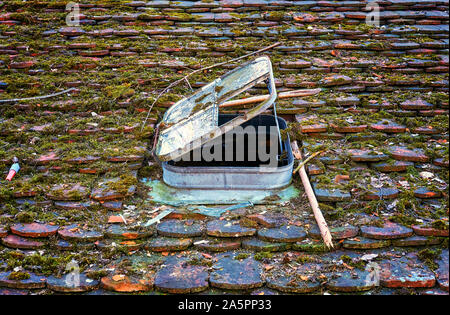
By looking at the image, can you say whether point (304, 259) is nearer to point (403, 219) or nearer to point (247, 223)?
point (247, 223)

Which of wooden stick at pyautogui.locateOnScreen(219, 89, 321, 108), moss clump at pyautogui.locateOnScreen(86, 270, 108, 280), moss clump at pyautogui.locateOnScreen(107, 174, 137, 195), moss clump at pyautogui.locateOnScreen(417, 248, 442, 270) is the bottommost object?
moss clump at pyautogui.locateOnScreen(86, 270, 108, 280)

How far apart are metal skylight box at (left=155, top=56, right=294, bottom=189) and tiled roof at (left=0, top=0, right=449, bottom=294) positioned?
0.26 meters

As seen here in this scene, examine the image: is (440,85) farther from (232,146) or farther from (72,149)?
(72,149)

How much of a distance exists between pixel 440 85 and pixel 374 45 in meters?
0.96

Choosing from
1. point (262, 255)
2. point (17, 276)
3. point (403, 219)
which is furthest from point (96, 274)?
point (403, 219)

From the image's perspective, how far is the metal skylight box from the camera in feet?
12.1

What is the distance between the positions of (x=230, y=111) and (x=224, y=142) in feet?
1.13

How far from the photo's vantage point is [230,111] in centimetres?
461

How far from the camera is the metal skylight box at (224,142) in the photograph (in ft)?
12.1

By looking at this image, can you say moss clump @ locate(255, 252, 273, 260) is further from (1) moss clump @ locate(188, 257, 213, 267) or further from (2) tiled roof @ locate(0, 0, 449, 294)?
(1) moss clump @ locate(188, 257, 213, 267)

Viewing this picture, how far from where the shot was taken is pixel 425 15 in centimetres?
565

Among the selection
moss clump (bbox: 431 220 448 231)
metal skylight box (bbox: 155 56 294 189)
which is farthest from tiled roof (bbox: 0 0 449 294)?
metal skylight box (bbox: 155 56 294 189)

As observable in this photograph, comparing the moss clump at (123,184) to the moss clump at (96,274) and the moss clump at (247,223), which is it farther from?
the moss clump at (247,223)

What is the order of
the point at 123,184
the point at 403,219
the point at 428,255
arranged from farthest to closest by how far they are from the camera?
the point at 123,184, the point at 403,219, the point at 428,255
